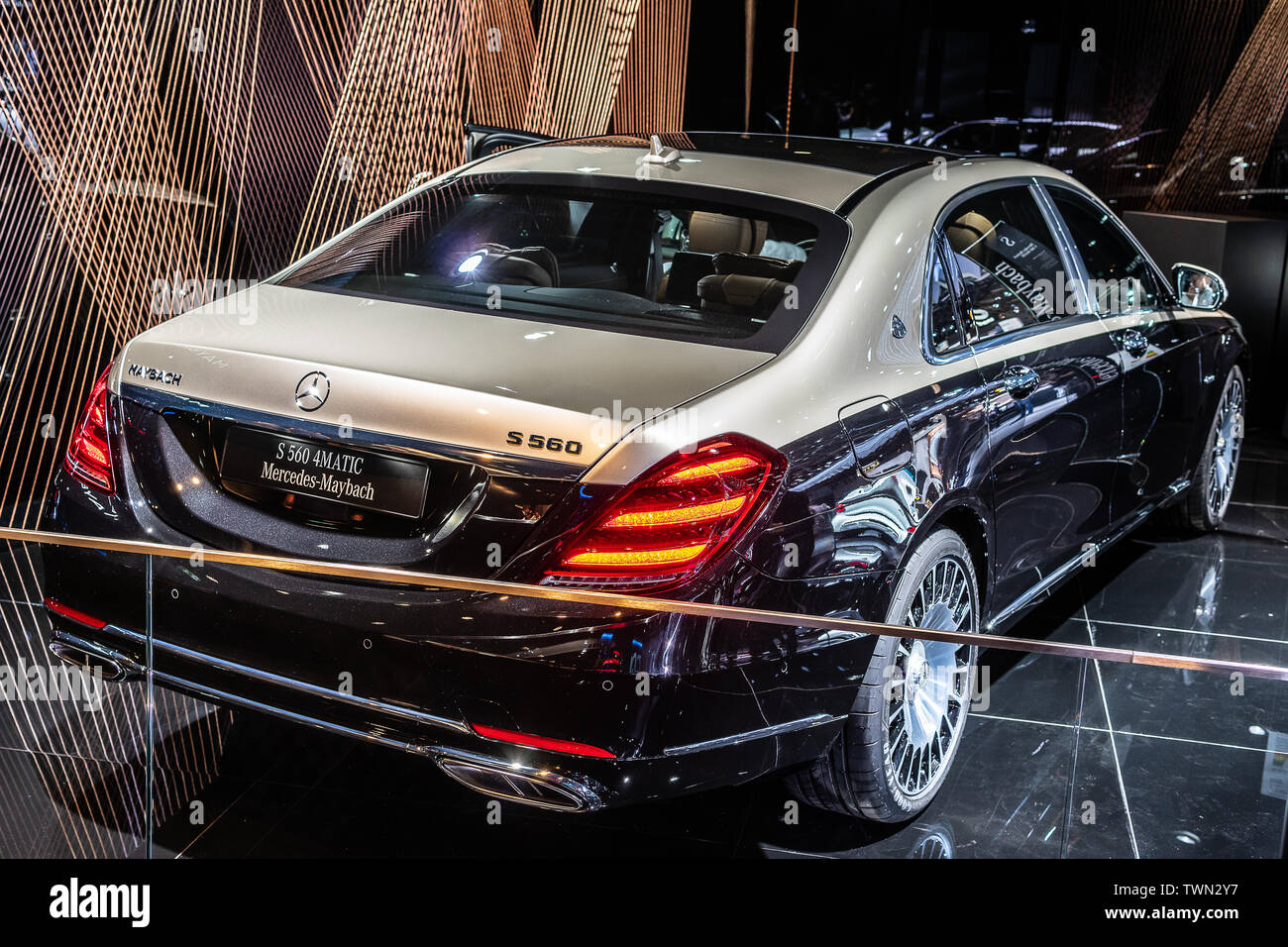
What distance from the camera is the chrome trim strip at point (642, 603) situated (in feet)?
6.25

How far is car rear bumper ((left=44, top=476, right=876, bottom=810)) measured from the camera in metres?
2.13

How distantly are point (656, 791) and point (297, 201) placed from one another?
823 cm

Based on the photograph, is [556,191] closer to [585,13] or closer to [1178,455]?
[1178,455]

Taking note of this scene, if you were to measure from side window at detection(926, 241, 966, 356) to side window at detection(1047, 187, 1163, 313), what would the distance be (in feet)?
3.05

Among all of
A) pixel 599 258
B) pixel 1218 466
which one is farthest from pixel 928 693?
pixel 1218 466

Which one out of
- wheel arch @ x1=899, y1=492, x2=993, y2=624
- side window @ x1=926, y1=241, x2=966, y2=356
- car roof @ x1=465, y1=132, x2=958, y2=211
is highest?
car roof @ x1=465, y1=132, x2=958, y2=211

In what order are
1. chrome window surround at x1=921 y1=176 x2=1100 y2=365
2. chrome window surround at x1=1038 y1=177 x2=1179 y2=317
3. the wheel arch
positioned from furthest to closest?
chrome window surround at x1=1038 y1=177 x2=1179 y2=317, chrome window surround at x1=921 y1=176 x2=1100 y2=365, the wheel arch

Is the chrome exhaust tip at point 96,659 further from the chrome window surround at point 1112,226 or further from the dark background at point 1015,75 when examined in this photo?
the dark background at point 1015,75

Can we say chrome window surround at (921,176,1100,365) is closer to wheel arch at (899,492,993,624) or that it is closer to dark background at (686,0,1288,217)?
wheel arch at (899,492,993,624)

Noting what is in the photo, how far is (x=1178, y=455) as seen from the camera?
14.6 feet

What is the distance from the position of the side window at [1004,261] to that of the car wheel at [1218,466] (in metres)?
1.64

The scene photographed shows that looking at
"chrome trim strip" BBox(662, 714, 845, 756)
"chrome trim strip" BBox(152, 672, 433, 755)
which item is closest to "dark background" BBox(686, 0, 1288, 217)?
"chrome trim strip" BBox(662, 714, 845, 756)

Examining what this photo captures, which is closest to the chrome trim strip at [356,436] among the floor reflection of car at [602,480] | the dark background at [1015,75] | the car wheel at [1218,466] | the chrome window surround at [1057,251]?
the floor reflection of car at [602,480]
